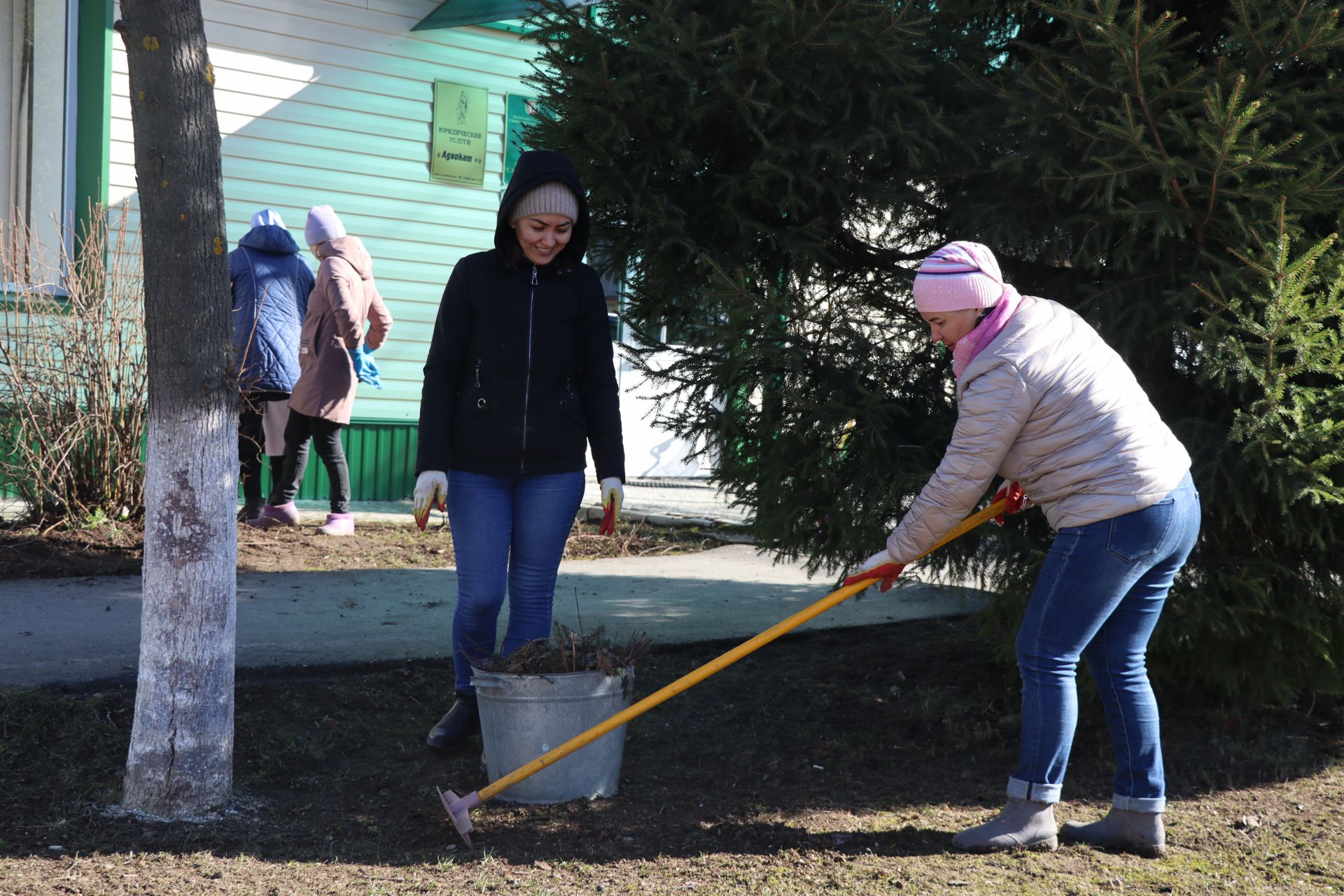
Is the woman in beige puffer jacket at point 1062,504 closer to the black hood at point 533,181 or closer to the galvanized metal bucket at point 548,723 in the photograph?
the galvanized metal bucket at point 548,723

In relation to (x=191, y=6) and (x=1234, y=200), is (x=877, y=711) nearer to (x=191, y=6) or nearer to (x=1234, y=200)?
(x=1234, y=200)

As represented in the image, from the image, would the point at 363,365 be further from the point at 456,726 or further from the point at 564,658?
the point at 564,658

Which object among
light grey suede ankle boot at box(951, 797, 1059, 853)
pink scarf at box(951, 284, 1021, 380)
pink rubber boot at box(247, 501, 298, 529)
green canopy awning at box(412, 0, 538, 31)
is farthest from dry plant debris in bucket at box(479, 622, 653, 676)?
green canopy awning at box(412, 0, 538, 31)

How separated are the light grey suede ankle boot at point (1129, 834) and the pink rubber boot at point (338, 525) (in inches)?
204

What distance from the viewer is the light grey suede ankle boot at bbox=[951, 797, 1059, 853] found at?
10.5 ft

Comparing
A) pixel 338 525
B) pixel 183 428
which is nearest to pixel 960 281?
pixel 183 428

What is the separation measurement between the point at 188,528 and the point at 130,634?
2.02 m

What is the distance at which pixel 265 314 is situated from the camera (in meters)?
6.82

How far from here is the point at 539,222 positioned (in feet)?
11.5

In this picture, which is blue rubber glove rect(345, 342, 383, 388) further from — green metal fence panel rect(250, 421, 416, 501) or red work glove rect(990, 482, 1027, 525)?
red work glove rect(990, 482, 1027, 525)

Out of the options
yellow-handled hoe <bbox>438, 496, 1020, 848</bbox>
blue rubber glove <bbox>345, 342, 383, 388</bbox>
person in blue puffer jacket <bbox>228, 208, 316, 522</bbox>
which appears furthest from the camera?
blue rubber glove <bbox>345, 342, 383, 388</bbox>

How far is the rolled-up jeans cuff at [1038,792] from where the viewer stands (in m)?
3.20

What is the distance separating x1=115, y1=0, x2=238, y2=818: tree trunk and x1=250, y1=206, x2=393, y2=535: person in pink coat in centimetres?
386

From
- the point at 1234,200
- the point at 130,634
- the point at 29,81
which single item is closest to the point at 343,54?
the point at 29,81
